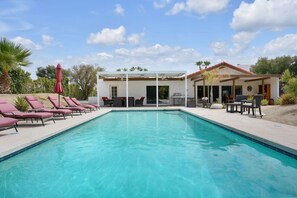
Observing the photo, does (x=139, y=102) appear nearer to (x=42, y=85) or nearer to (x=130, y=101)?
(x=130, y=101)

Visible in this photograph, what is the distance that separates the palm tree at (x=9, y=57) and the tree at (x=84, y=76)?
18173 mm

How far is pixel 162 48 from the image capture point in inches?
1065

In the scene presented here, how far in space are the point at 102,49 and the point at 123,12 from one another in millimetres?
14833

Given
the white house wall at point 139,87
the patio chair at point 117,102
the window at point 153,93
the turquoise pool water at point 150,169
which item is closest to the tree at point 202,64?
the white house wall at point 139,87

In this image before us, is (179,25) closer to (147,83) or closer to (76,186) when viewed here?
(147,83)

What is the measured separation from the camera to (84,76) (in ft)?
110

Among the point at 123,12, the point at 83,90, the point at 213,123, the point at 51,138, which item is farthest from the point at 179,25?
the point at 83,90

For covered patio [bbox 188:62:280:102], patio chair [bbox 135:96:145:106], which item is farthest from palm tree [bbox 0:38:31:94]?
covered patio [bbox 188:62:280:102]

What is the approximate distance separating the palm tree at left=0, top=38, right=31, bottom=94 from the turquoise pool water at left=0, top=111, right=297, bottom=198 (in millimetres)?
8296

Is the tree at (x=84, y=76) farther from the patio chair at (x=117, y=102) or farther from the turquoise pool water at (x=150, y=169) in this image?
the turquoise pool water at (x=150, y=169)

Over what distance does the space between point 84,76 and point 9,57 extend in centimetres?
2017

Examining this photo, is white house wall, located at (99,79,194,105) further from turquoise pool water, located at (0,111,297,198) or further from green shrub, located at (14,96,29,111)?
turquoise pool water, located at (0,111,297,198)

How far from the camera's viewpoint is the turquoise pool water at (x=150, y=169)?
12.6 ft

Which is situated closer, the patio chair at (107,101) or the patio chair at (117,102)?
the patio chair at (117,102)
